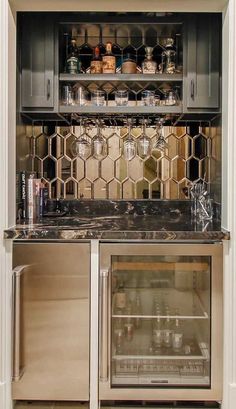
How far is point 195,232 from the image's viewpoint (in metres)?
1.75

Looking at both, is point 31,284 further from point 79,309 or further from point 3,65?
point 3,65

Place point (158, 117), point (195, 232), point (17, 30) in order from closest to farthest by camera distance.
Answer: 1. point (195, 232)
2. point (17, 30)
3. point (158, 117)

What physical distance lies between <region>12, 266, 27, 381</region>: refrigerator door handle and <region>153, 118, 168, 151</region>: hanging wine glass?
1.15 meters

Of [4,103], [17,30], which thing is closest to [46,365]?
[4,103]

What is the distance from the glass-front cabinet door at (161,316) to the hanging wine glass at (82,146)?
0.86 metres

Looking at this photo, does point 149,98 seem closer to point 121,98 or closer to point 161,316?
point 121,98

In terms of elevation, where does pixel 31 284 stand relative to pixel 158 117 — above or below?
below

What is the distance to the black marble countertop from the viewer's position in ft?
5.74

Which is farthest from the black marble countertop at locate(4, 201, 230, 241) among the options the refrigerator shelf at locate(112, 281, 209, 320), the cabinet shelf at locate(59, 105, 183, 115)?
the cabinet shelf at locate(59, 105, 183, 115)

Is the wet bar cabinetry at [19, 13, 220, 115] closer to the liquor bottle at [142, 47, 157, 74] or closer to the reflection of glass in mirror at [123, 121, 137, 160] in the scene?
the liquor bottle at [142, 47, 157, 74]

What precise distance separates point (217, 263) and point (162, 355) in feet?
1.72

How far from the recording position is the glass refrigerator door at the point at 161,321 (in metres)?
1.82

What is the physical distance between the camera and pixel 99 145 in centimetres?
240

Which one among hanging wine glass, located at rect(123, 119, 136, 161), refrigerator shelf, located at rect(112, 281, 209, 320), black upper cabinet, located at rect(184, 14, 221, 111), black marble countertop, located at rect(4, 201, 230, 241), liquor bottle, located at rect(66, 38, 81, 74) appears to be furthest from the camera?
hanging wine glass, located at rect(123, 119, 136, 161)
